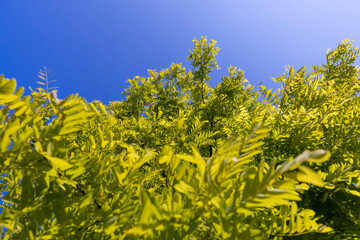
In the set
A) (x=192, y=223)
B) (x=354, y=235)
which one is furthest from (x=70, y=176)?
(x=354, y=235)

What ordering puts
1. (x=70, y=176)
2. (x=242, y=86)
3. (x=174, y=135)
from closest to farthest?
1. (x=70, y=176)
2. (x=174, y=135)
3. (x=242, y=86)

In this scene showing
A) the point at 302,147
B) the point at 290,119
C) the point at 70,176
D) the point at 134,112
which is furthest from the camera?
the point at 134,112

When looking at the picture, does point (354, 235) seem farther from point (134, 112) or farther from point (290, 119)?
point (134, 112)

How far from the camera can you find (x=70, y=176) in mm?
1221

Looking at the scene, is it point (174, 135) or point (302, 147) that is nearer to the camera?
point (302, 147)

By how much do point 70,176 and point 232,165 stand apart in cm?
107

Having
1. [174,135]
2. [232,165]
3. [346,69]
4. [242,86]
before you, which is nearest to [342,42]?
[346,69]

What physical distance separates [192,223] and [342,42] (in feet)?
26.6

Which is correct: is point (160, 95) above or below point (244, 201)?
above

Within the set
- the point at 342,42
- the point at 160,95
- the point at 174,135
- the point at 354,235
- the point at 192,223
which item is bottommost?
the point at 354,235

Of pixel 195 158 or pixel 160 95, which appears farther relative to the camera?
pixel 160 95

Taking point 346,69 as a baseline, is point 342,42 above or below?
above

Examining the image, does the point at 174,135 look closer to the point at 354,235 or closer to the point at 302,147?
the point at 302,147

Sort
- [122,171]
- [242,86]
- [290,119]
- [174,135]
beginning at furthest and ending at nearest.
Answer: [242,86] < [174,135] < [290,119] < [122,171]
